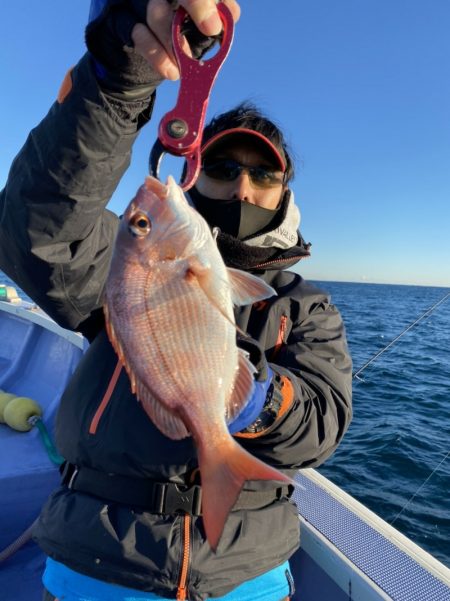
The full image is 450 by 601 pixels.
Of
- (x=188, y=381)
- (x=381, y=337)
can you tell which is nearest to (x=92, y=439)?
(x=188, y=381)

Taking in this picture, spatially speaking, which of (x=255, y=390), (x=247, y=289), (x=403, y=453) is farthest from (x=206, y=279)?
(x=403, y=453)

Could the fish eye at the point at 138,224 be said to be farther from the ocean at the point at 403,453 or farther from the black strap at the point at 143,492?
the ocean at the point at 403,453

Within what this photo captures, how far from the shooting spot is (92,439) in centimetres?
178

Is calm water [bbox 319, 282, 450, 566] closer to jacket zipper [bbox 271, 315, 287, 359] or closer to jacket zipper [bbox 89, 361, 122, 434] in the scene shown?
jacket zipper [bbox 271, 315, 287, 359]

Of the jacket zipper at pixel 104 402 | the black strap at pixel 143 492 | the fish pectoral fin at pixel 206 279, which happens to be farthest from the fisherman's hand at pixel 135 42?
the black strap at pixel 143 492

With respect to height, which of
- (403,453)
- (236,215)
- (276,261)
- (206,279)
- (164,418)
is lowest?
(403,453)

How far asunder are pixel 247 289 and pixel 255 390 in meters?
0.31

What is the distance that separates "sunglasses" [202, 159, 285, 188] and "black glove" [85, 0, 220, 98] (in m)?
0.89

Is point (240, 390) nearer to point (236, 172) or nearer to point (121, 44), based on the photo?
point (121, 44)

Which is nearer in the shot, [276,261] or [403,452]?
[276,261]

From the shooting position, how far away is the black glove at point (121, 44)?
51.9 inches

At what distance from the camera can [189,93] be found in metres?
1.28

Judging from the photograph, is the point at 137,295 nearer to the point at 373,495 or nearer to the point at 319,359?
the point at 319,359

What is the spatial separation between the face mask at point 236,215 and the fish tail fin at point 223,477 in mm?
1262
